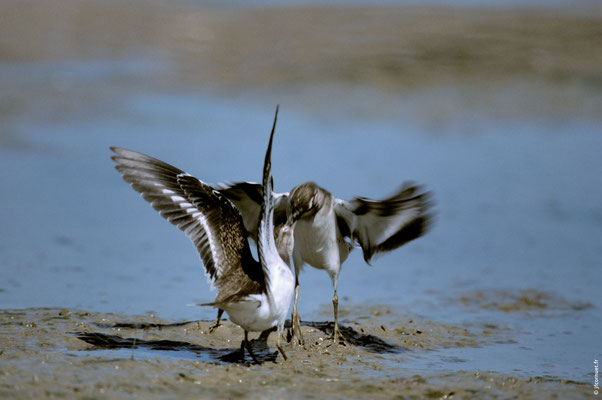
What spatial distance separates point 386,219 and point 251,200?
113cm

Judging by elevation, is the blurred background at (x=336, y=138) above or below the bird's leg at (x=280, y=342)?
above

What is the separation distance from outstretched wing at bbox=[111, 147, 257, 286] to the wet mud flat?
0.75m

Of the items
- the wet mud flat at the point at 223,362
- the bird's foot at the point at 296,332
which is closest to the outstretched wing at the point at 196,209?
the wet mud flat at the point at 223,362

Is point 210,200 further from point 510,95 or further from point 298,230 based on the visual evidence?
point 510,95

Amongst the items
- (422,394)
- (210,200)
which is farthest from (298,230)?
(422,394)

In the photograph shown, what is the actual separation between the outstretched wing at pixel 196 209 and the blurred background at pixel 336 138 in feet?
4.30

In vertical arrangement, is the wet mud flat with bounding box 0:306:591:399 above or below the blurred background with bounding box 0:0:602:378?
below

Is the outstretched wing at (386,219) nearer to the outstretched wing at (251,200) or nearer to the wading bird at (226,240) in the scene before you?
the outstretched wing at (251,200)

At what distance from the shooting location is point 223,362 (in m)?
6.62

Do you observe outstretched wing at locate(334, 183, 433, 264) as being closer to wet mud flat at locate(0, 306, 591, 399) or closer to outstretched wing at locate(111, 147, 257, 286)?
wet mud flat at locate(0, 306, 591, 399)

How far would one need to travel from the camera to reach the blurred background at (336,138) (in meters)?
8.63

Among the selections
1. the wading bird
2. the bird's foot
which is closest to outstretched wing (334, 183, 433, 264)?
the wading bird

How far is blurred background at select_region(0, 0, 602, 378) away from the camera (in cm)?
863

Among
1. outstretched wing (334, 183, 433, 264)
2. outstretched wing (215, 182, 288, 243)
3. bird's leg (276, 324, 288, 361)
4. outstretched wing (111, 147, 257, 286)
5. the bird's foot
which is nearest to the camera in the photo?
bird's leg (276, 324, 288, 361)
